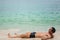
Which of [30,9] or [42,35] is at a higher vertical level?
[30,9]

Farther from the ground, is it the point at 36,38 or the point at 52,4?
the point at 52,4

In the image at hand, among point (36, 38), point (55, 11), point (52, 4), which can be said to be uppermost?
point (52, 4)

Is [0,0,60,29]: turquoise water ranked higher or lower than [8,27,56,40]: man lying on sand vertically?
higher

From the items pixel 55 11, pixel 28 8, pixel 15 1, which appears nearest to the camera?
pixel 55 11

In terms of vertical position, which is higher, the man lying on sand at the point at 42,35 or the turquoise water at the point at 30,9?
Answer: the turquoise water at the point at 30,9

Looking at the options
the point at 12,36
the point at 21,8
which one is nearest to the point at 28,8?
the point at 21,8

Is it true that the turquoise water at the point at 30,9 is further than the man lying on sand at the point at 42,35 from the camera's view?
Yes

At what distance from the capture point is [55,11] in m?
7.67

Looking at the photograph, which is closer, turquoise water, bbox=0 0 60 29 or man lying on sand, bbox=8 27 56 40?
man lying on sand, bbox=8 27 56 40

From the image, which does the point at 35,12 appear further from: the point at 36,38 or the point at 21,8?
the point at 36,38

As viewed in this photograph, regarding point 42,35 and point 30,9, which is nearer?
point 42,35

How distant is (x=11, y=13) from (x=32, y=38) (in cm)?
398

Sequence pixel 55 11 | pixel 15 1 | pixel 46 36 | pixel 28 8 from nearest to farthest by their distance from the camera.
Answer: pixel 46 36, pixel 55 11, pixel 28 8, pixel 15 1

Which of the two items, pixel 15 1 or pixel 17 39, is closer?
pixel 17 39
